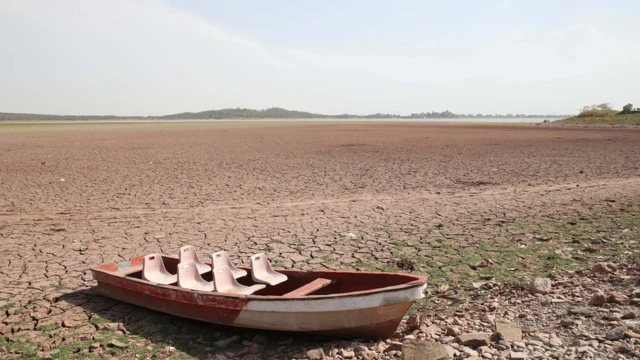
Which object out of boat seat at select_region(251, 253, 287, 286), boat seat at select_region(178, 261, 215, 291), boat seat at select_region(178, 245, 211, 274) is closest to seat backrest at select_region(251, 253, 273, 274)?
boat seat at select_region(251, 253, 287, 286)

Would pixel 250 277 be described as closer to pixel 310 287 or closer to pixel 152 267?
pixel 310 287

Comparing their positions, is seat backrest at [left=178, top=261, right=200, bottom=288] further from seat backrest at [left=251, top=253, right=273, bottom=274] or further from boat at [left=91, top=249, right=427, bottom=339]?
seat backrest at [left=251, top=253, right=273, bottom=274]

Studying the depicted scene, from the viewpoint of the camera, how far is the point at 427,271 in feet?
19.9

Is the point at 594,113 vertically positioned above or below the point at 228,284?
above

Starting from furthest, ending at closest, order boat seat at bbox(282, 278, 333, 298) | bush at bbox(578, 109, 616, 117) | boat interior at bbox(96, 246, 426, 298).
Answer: bush at bbox(578, 109, 616, 117), boat interior at bbox(96, 246, 426, 298), boat seat at bbox(282, 278, 333, 298)

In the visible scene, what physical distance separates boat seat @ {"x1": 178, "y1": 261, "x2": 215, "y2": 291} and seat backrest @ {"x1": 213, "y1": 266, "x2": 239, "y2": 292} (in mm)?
213

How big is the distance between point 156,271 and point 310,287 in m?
2.18

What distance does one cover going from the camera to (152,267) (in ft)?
18.6

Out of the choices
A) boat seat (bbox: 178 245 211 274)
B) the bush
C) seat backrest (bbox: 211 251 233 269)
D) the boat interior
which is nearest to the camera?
the boat interior

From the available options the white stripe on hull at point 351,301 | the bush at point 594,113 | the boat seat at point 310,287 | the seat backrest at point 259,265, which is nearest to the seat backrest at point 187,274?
the seat backrest at point 259,265

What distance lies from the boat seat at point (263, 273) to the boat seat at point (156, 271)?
98 cm

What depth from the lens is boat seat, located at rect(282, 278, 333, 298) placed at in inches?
173

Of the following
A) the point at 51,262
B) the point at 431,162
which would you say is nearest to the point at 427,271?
the point at 51,262

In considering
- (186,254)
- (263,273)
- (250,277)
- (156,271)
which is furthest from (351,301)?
(156,271)
